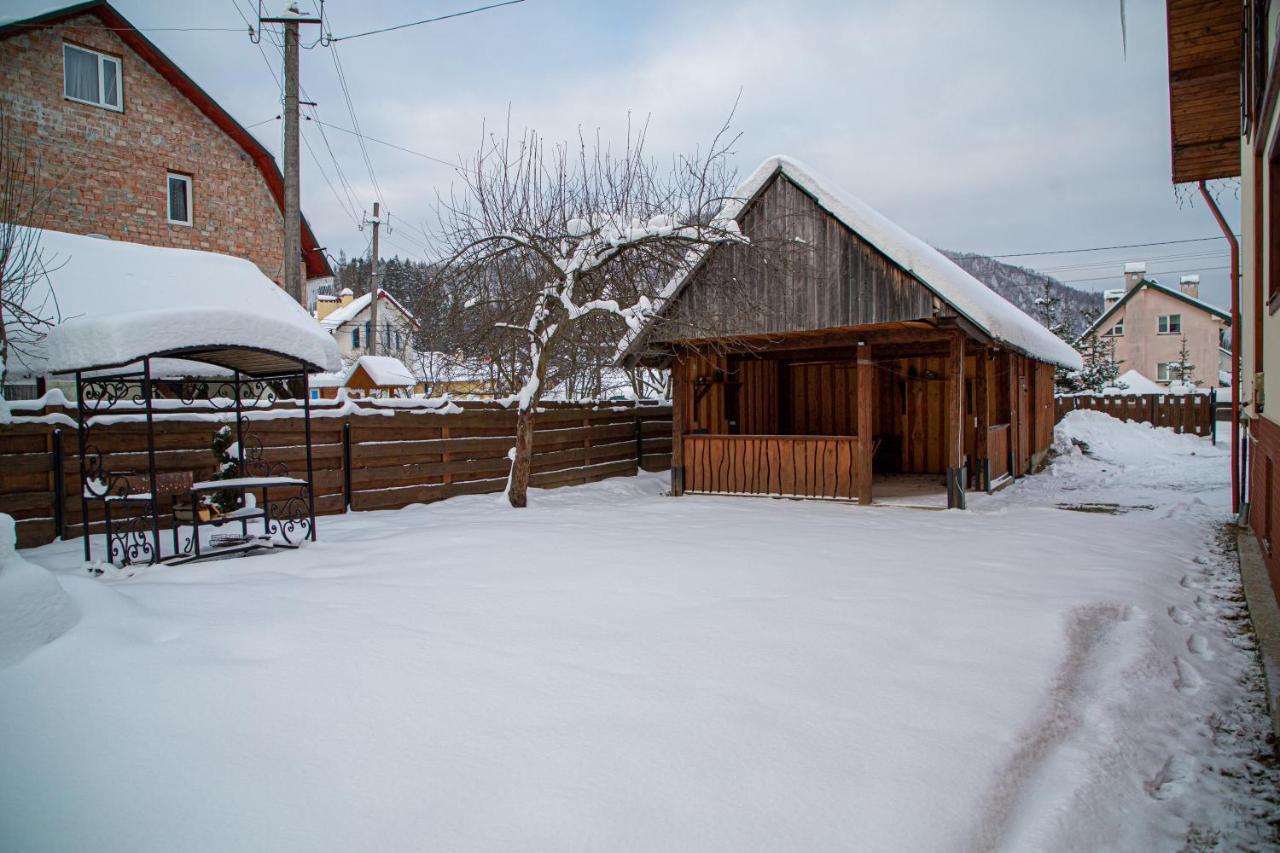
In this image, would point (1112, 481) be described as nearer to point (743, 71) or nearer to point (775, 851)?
point (743, 71)

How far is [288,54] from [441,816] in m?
12.2

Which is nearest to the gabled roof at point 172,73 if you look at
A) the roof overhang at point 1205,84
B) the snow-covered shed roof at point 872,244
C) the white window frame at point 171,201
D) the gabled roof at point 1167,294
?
the white window frame at point 171,201

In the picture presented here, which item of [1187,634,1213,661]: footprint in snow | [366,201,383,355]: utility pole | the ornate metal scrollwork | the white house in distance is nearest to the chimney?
[366,201,383,355]: utility pole

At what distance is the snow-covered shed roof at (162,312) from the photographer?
5.64 m

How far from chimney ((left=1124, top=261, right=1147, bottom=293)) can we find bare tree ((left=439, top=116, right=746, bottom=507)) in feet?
128

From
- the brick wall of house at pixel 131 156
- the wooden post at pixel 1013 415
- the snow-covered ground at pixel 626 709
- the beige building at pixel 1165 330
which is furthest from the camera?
the beige building at pixel 1165 330

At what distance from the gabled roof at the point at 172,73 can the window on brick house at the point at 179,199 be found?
1599 millimetres

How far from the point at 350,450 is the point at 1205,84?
10617mm

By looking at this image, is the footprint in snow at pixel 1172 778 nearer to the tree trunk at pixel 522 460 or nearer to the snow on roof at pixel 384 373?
the tree trunk at pixel 522 460

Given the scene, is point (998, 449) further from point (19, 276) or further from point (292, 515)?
point (19, 276)

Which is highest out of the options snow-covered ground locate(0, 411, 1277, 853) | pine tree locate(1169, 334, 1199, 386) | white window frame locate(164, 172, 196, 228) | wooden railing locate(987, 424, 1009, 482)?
white window frame locate(164, 172, 196, 228)

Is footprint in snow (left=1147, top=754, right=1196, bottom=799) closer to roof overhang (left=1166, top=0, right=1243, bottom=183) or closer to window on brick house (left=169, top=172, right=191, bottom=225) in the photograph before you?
roof overhang (left=1166, top=0, right=1243, bottom=183)

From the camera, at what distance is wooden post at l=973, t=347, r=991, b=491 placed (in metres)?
12.0

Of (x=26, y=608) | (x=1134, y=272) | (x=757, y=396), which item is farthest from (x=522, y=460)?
(x=1134, y=272)
